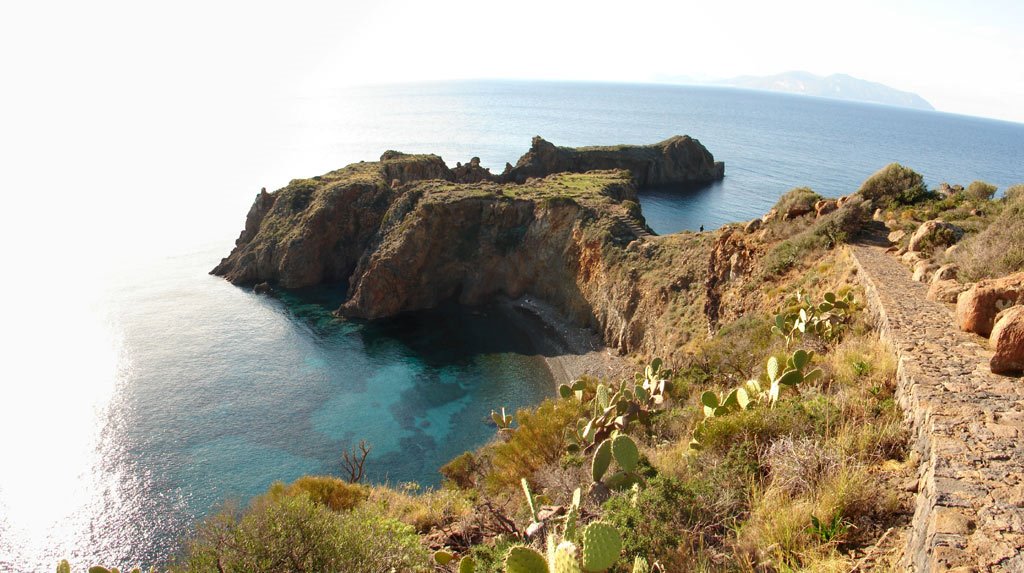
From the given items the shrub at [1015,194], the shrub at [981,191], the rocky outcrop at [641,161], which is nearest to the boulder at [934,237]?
the shrub at [1015,194]

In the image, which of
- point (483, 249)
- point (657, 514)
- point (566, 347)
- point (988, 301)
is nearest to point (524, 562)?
point (657, 514)

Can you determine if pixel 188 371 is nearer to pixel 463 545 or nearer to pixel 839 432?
pixel 463 545

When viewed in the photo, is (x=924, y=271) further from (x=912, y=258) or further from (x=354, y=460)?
(x=354, y=460)

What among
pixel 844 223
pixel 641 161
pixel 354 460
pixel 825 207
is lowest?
pixel 354 460

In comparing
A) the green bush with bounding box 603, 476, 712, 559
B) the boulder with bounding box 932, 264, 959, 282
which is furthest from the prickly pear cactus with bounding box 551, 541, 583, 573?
the boulder with bounding box 932, 264, 959, 282

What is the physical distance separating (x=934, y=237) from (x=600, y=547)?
17.1m

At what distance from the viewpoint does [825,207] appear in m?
23.4

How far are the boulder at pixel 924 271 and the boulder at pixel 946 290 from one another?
142 cm

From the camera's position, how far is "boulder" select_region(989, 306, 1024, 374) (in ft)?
27.2

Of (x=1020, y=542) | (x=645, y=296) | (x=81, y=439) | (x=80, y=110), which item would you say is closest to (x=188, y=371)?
(x=81, y=439)

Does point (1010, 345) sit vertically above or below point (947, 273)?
below

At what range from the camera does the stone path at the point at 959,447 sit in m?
5.01

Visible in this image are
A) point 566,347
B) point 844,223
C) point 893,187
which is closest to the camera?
point 844,223

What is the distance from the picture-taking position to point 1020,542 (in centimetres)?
500
